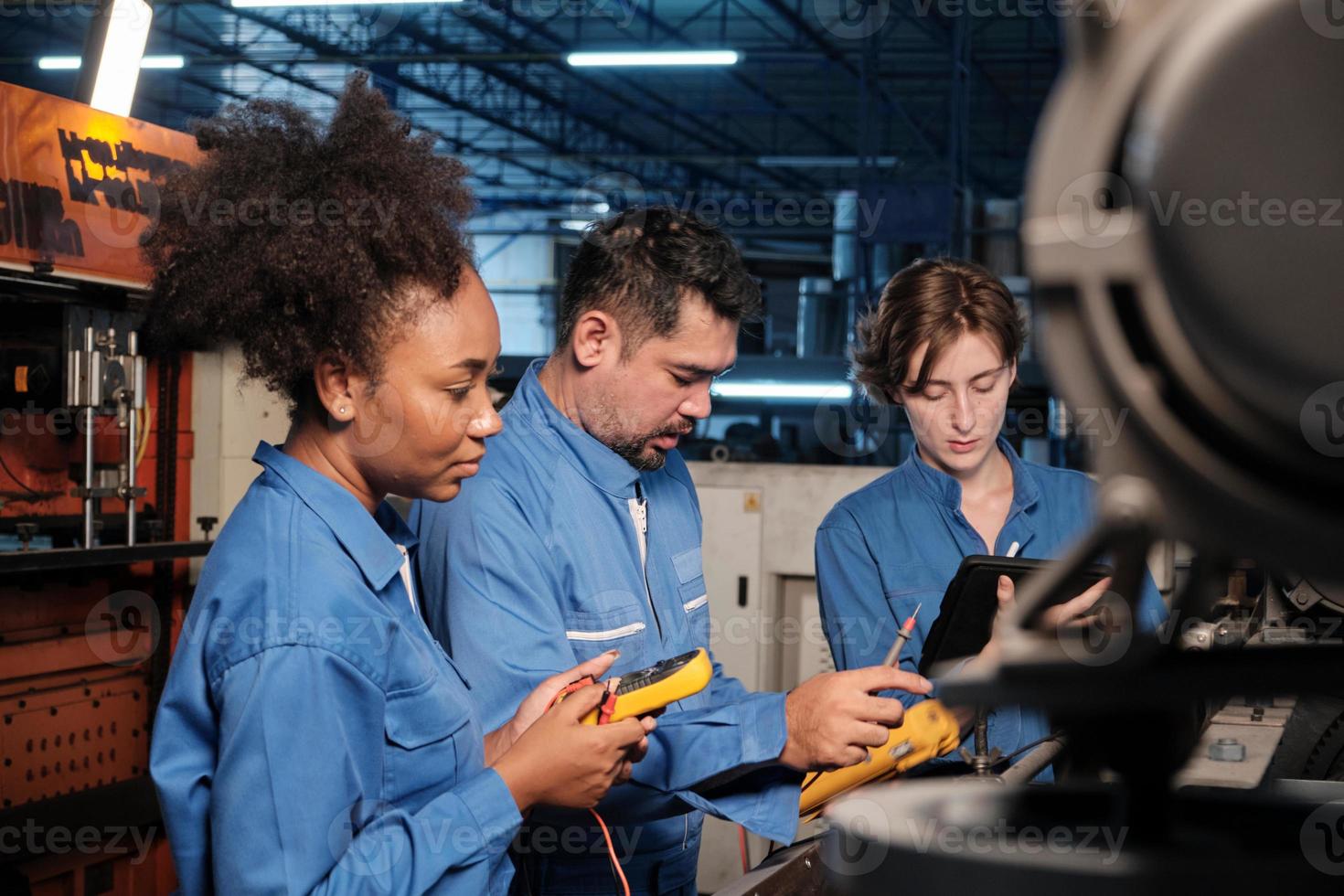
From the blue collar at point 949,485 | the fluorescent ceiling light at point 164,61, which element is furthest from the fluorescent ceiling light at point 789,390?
the blue collar at point 949,485

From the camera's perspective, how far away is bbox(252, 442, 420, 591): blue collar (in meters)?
1.08

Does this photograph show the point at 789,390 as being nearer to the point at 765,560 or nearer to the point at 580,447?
the point at 765,560

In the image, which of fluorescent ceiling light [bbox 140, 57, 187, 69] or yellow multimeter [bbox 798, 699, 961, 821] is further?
fluorescent ceiling light [bbox 140, 57, 187, 69]

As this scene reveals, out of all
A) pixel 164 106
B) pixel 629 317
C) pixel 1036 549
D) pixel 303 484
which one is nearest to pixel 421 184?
pixel 303 484

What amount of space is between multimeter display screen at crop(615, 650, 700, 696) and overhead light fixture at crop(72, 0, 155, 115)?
225 cm

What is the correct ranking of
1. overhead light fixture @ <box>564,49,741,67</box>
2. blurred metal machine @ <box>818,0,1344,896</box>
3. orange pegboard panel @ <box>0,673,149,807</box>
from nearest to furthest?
blurred metal machine @ <box>818,0,1344,896</box>
orange pegboard panel @ <box>0,673,149,807</box>
overhead light fixture @ <box>564,49,741,67</box>

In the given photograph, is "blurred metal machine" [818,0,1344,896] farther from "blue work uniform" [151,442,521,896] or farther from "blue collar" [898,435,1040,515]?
"blue collar" [898,435,1040,515]

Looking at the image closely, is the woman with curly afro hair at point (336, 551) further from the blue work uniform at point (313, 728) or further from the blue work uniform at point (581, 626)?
the blue work uniform at point (581, 626)

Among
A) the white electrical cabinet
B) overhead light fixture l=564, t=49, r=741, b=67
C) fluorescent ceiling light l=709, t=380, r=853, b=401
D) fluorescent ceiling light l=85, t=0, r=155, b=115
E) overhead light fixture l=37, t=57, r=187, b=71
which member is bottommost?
the white electrical cabinet

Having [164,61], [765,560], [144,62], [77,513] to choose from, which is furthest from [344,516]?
[144,62]

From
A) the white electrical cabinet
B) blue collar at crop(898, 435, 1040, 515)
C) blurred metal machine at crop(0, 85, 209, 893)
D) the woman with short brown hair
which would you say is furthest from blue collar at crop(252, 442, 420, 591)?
the white electrical cabinet

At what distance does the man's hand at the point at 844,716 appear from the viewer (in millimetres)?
1412

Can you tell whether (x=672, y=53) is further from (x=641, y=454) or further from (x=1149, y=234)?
(x=1149, y=234)

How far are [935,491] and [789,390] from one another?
6.77 m
